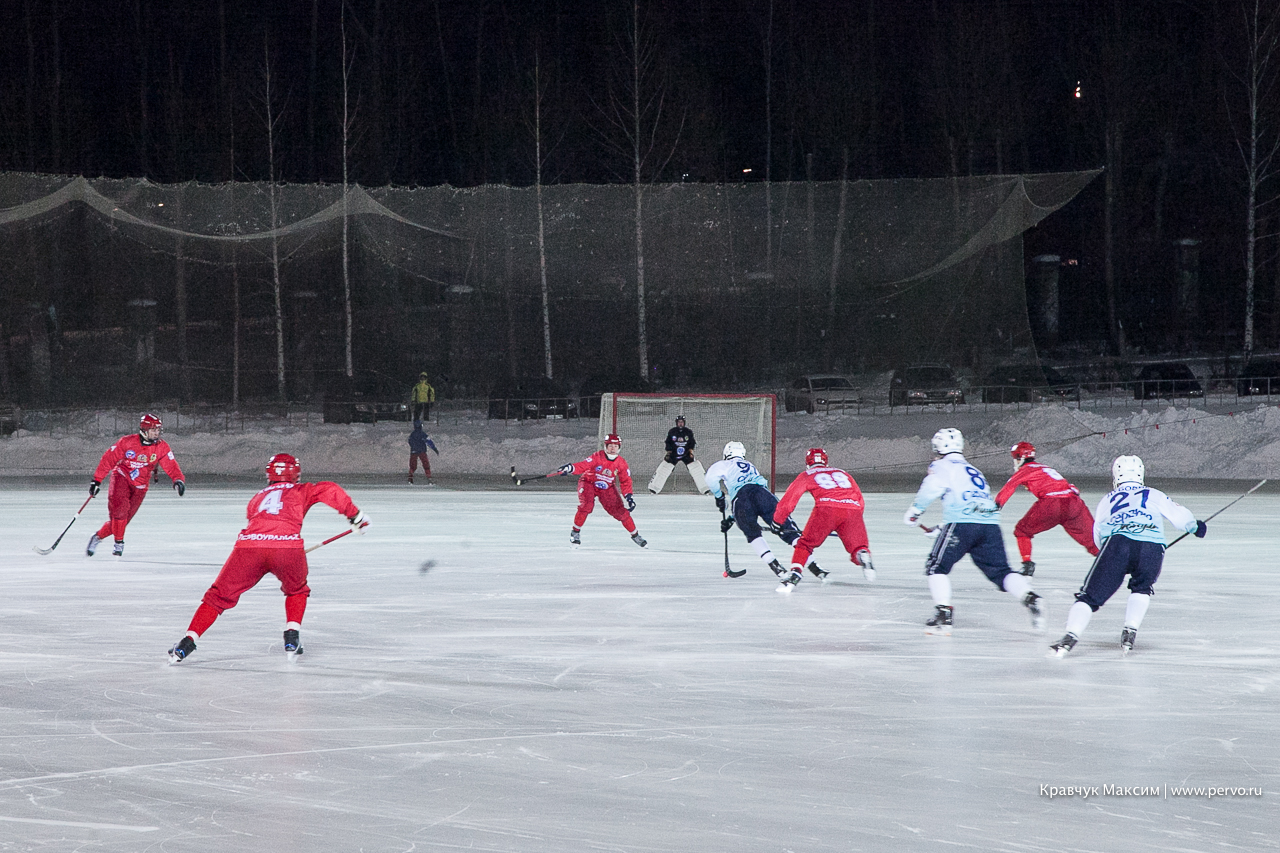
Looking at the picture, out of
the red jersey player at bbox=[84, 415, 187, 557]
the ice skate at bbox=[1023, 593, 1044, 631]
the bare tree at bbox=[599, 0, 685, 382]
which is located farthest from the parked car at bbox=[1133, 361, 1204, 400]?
the red jersey player at bbox=[84, 415, 187, 557]

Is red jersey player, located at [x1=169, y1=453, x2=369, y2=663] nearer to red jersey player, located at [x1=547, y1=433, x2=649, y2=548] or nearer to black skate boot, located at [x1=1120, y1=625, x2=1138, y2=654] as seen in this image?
black skate boot, located at [x1=1120, y1=625, x2=1138, y2=654]

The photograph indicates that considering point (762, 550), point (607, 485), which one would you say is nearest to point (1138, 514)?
point (762, 550)

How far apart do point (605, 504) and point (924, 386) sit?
10.5 meters

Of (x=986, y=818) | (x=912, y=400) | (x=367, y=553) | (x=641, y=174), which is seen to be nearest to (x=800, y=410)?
(x=912, y=400)

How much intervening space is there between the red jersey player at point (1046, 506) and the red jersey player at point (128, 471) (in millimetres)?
6631

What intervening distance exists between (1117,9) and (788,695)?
3133cm

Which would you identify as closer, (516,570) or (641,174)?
(516,570)

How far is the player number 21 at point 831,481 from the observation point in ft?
30.9

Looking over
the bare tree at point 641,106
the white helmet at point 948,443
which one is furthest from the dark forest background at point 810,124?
the white helmet at point 948,443

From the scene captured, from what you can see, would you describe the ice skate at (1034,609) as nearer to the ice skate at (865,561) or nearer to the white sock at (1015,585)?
the white sock at (1015,585)

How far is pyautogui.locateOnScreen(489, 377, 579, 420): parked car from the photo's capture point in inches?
903

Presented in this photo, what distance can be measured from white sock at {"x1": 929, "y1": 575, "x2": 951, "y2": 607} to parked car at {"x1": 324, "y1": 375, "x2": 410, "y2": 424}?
642 inches

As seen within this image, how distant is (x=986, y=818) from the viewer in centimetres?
401

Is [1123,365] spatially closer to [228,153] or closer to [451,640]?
[228,153]
